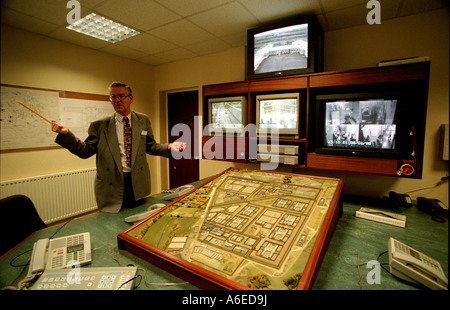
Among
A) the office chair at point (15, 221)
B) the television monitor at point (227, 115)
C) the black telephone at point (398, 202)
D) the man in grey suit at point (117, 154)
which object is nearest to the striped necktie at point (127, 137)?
the man in grey suit at point (117, 154)

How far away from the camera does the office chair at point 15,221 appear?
51.8 inches

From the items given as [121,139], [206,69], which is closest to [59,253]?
[121,139]

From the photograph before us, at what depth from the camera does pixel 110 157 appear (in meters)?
1.87

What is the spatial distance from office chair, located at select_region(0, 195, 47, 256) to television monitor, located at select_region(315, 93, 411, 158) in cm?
236

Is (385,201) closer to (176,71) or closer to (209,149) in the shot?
(209,149)

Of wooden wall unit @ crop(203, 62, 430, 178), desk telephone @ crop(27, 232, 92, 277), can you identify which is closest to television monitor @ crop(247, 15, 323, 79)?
wooden wall unit @ crop(203, 62, 430, 178)

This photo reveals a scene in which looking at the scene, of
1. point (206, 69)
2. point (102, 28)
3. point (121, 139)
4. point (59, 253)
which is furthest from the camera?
point (206, 69)

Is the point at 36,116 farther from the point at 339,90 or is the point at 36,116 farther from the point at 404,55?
the point at 404,55

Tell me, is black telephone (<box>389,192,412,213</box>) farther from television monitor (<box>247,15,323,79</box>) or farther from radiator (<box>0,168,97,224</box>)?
radiator (<box>0,168,97,224</box>)

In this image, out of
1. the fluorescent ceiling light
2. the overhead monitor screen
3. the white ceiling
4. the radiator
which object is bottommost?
the radiator

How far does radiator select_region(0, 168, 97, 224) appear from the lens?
2684 millimetres

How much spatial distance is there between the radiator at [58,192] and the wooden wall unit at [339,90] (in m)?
2.20

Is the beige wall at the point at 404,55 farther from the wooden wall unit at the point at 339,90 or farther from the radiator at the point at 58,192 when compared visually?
the radiator at the point at 58,192

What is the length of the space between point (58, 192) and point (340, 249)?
3.41 metres
